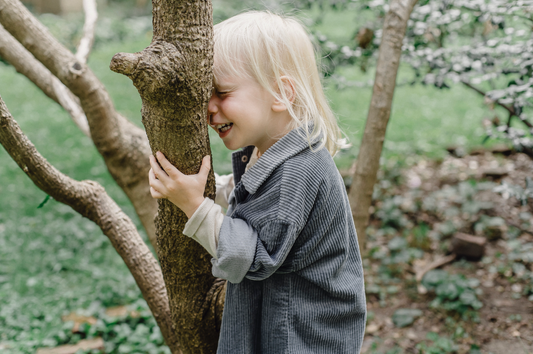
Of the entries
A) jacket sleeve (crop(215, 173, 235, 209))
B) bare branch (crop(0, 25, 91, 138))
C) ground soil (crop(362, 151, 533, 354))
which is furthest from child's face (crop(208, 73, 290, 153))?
ground soil (crop(362, 151, 533, 354))

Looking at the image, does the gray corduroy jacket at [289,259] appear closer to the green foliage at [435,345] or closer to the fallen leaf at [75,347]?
the green foliage at [435,345]

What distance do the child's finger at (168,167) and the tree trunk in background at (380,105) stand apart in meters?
1.16

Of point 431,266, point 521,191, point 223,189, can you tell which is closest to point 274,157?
→ point 223,189

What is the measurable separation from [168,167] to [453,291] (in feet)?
7.80

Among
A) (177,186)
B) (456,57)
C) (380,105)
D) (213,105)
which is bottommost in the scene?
(456,57)

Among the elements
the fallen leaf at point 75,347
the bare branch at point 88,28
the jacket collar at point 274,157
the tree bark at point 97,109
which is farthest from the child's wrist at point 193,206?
the fallen leaf at point 75,347

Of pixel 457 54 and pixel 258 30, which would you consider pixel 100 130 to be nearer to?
pixel 258 30

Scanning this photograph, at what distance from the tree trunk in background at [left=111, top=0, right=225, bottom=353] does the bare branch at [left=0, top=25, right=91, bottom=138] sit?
1136 millimetres

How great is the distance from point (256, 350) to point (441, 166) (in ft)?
14.0

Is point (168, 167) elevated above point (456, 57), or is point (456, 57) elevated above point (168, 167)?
point (168, 167)

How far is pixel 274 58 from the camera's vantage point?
122cm

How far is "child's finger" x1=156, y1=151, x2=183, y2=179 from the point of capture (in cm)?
111

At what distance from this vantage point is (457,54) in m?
2.64

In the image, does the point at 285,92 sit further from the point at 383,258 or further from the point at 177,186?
the point at 383,258
